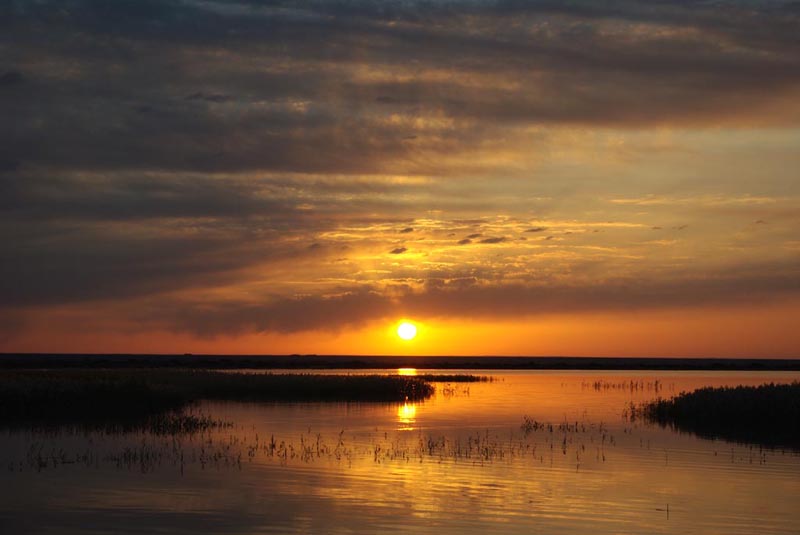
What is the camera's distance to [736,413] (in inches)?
1722

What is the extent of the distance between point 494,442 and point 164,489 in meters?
14.8

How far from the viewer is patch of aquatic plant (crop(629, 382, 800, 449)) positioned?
40312 mm

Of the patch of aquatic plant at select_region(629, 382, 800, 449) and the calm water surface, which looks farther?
the patch of aquatic plant at select_region(629, 382, 800, 449)

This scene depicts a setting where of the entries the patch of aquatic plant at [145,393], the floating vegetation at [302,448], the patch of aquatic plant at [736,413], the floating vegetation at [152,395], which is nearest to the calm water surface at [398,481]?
the floating vegetation at [302,448]

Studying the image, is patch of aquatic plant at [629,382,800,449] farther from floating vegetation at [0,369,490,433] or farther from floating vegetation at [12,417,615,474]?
floating vegetation at [0,369,490,433]

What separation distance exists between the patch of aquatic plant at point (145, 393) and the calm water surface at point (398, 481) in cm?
724

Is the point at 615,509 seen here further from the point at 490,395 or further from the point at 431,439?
the point at 490,395

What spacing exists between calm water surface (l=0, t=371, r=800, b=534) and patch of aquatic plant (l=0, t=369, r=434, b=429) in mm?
7235

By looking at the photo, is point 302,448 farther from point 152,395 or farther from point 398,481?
point 152,395

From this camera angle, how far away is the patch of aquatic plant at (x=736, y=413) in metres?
40.3

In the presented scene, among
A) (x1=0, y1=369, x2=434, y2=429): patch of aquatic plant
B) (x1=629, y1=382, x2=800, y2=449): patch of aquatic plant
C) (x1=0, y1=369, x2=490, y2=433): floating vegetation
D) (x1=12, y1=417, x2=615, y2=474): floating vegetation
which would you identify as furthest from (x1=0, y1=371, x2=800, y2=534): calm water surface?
(x1=0, y1=369, x2=434, y2=429): patch of aquatic plant

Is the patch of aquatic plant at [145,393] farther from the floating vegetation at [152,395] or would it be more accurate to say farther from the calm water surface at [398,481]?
the calm water surface at [398,481]

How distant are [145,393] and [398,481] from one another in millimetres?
27251

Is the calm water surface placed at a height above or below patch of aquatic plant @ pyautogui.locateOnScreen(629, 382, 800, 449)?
below
